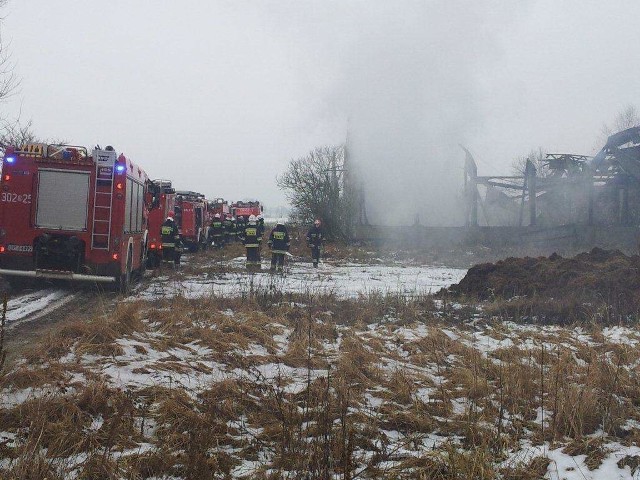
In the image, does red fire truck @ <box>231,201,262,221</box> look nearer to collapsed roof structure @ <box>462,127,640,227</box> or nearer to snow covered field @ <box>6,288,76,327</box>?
collapsed roof structure @ <box>462,127,640,227</box>

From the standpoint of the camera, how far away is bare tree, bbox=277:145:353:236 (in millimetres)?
Result: 31000

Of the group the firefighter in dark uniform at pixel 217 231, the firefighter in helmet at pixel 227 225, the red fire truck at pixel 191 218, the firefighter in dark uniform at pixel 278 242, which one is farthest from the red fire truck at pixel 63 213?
the firefighter in helmet at pixel 227 225

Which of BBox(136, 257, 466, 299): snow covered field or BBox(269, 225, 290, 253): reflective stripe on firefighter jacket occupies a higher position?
BBox(269, 225, 290, 253): reflective stripe on firefighter jacket

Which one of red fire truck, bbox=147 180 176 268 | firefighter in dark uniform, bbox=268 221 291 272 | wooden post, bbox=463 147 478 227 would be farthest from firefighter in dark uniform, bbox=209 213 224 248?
wooden post, bbox=463 147 478 227

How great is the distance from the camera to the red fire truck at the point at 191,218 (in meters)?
23.7

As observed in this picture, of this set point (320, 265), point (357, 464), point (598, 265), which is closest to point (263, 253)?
point (320, 265)

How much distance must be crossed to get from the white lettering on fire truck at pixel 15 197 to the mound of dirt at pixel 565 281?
904 centimetres

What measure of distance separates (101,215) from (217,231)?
1520 cm

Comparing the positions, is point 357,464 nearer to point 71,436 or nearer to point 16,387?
point 71,436

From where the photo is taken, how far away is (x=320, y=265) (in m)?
21.3

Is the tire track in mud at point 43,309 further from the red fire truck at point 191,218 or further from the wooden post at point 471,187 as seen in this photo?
the wooden post at point 471,187

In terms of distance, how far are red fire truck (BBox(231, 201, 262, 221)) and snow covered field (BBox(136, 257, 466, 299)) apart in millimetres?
12259

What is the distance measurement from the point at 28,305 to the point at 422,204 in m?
23.2

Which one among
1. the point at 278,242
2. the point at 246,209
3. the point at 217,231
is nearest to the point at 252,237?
the point at 278,242
